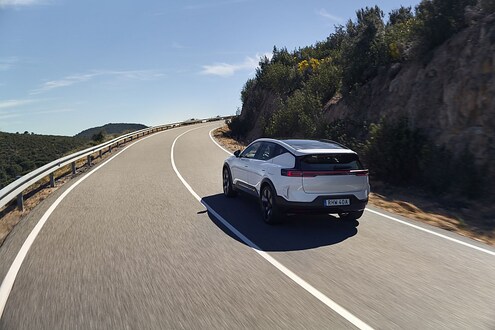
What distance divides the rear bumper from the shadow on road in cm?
38

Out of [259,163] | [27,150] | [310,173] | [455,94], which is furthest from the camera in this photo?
[27,150]

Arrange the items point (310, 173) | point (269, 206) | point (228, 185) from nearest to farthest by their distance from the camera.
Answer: point (310, 173) → point (269, 206) → point (228, 185)

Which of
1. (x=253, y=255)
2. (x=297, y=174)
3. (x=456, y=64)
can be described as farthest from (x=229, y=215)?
(x=456, y=64)

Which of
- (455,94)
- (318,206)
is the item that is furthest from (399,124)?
(318,206)

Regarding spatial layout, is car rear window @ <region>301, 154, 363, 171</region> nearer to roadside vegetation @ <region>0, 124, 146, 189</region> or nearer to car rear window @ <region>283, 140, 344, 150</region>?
car rear window @ <region>283, 140, 344, 150</region>

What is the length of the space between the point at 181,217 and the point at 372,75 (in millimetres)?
13506

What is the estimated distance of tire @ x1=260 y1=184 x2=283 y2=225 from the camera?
8.15 m

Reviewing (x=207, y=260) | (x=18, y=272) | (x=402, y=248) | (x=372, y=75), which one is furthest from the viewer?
(x=372, y=75)

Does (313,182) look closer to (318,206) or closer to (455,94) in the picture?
(318,206)

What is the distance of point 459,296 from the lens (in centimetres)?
495

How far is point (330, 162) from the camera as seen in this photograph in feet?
26.4

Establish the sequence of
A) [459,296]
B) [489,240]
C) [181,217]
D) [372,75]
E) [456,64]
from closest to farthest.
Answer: [459,296] → [489,240] → [181,217] → [456,64] → [372,75]

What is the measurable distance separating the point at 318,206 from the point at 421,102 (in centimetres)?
862

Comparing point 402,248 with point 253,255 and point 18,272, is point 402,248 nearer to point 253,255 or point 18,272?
point 253,255
